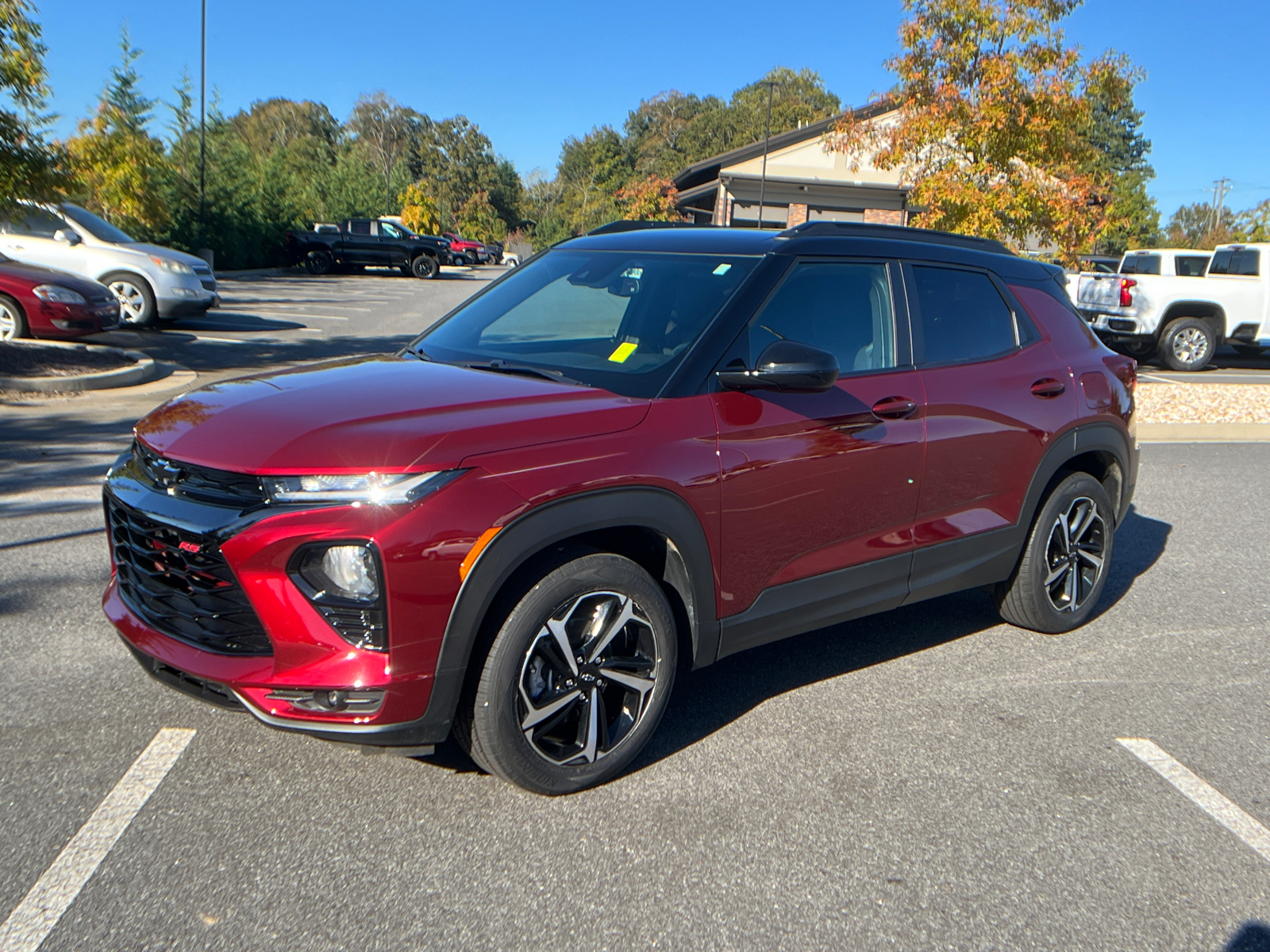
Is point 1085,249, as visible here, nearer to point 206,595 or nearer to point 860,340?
Result: point 860,340

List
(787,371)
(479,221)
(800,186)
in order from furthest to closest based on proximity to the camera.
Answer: (479,221), (800,186), (787,371)

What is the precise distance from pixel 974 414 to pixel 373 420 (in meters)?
2.56

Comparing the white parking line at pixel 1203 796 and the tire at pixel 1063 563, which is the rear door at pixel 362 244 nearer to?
the tire at pixel 1063 563

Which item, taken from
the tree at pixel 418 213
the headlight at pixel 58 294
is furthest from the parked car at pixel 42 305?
the tree at pixel 418 213

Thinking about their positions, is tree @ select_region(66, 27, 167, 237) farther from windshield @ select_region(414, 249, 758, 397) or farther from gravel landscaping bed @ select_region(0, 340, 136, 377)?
windshield @ select_region(414, 249, 758, 397)

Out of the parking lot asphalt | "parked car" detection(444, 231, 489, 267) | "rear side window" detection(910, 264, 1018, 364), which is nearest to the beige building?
"parked car" detection(444, 231, 489, 267)

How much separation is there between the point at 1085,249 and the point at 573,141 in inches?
3839

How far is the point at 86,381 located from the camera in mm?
10344

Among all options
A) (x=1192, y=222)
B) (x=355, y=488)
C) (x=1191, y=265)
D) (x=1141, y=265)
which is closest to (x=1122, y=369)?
(x=355, y=488)

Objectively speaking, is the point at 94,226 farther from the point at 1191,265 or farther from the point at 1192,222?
the point at 1192,222

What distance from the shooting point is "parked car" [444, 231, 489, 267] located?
2096 inches

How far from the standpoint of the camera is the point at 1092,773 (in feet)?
12.1

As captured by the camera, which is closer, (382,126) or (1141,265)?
(1141,265)

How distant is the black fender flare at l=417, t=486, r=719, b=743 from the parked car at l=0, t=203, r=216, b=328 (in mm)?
A: 13235
